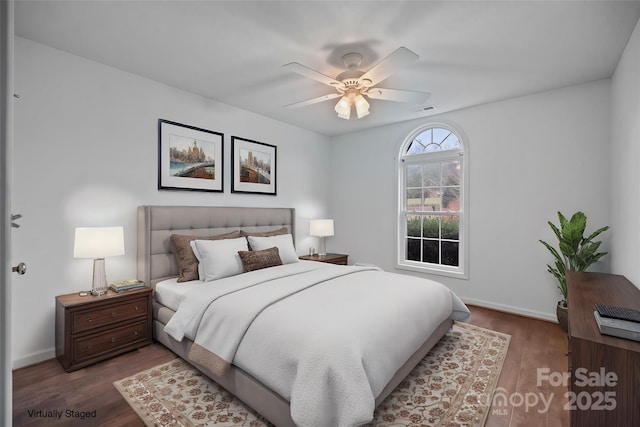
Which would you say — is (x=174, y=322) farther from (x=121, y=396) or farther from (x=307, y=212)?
(x=307, y=212)

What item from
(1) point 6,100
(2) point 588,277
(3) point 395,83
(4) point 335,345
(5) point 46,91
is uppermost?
(3) point 395,83

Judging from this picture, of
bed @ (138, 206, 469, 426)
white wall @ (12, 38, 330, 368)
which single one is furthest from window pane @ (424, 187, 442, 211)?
white wall @ (12, 38, 330, 368)

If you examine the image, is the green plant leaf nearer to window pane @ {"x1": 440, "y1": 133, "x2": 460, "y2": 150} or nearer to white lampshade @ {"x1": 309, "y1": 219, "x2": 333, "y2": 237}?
window pane @ {"x1": 440, "y1": 133, "x2": 460, "y2": 150}

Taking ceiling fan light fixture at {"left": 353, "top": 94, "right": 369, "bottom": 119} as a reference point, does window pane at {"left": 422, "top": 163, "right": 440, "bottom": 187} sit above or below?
below

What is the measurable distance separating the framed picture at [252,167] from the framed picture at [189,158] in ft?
0.68

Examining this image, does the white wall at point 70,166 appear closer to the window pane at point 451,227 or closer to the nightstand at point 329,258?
the nightstand at point 329,258

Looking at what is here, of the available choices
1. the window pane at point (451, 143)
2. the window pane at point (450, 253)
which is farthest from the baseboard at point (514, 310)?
the window pane at point (451, 143)

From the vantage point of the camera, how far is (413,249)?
180 inches

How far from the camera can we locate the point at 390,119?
436cm

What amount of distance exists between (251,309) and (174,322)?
821 mm

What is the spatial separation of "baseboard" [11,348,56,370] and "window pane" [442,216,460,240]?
4473 millimetres

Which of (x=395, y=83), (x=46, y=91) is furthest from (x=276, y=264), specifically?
(x=46, y=91)

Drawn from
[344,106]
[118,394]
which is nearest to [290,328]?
[118,394]

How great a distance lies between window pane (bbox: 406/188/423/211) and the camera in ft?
14.7
